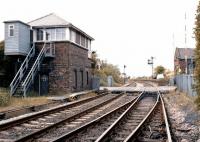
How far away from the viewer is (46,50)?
104ft

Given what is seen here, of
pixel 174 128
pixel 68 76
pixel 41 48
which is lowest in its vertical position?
pixel 174 128

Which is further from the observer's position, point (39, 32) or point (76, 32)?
point (76, 32)

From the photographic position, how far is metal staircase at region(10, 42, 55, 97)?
85.8 feet

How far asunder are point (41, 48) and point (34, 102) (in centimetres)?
1010

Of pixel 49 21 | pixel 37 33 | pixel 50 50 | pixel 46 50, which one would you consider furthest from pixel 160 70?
pixel 46 50

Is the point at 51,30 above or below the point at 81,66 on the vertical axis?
above

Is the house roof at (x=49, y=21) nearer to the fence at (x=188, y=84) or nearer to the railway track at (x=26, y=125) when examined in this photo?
the fence at (x=188, y=84)

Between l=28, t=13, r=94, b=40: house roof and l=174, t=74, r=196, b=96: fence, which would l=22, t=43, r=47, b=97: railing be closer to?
l=28, t=13, r=94, b=40: house roof

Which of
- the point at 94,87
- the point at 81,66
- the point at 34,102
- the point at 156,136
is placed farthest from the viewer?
the point at 94,87

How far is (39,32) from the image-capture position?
32375 mm

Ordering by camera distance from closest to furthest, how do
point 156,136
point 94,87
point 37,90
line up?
point 156,136, point 37,90, point 94,87

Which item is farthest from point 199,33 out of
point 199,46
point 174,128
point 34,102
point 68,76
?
point 68,76

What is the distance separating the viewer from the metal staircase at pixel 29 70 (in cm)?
2616

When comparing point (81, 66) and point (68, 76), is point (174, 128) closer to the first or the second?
point (68, 76)
